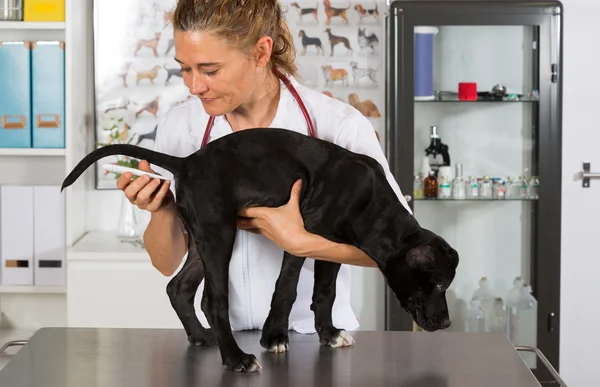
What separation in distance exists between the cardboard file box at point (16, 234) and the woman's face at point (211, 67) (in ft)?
5.97

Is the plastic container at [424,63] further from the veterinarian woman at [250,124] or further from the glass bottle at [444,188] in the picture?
the veterinarian woman at [250,124]

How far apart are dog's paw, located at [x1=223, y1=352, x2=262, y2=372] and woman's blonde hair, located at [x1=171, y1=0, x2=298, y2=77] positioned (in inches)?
20.5

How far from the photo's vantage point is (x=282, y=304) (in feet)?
5.09

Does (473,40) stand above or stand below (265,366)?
above

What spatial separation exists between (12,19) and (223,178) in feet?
6.77

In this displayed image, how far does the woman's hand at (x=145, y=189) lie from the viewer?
149 centimetres

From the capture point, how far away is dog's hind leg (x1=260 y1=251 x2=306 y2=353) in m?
1.55

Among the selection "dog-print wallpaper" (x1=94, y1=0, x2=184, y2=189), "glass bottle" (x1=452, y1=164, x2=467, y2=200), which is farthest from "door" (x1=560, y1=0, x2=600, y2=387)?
"dog-print wallpaper" (x1=94, y1=0, x2=184, y2=189)

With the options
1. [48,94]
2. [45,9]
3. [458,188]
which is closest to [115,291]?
[48,94]

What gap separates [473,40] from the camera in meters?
3.38

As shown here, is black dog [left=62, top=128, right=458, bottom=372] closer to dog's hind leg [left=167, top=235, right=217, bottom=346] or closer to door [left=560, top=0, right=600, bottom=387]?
dog's hind leg [left=167, top=235, right=217, bottom=346]

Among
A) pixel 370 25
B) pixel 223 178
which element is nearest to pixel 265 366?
pixel 223 178

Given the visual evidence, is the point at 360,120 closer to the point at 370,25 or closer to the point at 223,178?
the point at 223,178

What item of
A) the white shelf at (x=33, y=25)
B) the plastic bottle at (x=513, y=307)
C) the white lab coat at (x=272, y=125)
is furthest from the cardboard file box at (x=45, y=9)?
the plastic bottle at (x=513, y=307)
